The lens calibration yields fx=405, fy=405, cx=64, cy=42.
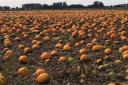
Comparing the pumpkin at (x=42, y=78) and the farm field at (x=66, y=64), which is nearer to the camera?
the pumpkin at (x=42, y=78)

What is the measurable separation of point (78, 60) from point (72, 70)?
1.37 m

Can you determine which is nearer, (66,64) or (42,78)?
(42,78)

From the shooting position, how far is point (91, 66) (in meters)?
8.16

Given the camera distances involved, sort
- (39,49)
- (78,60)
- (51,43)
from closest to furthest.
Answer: (78,60) < (39,49) < (51,43)

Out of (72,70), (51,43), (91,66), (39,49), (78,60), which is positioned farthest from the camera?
(51,43)

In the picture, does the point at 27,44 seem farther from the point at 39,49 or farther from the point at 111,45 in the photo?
the point at 111,45

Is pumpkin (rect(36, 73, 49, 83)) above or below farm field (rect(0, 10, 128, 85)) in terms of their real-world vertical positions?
above

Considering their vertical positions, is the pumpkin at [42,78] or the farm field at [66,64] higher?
the pumpkin at [42,78]

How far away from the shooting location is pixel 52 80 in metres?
7.18

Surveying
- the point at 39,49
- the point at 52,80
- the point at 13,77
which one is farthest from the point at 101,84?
the point at 39,49

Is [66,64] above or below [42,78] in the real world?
below

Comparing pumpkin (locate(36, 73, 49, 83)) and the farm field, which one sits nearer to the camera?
pumpkin (locate(36, 73, 49, 83))

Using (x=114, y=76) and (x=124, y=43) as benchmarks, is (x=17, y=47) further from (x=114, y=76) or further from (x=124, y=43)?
(x=114, y=76)

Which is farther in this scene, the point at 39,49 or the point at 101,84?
the point at 39,49
